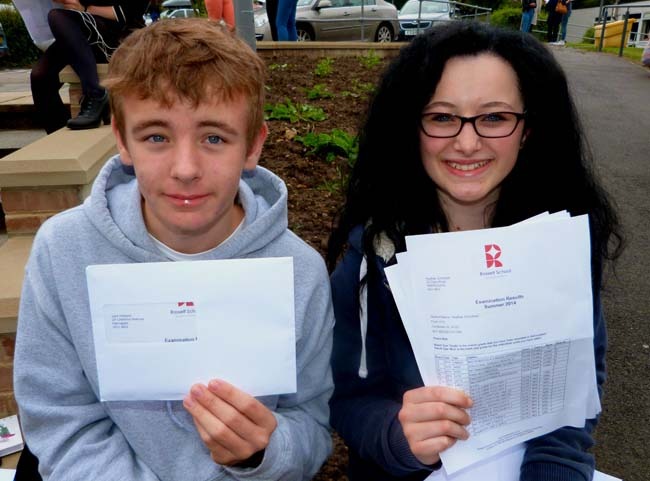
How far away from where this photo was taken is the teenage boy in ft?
4.34

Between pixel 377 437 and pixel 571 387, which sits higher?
pixel 571 387

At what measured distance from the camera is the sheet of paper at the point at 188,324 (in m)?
1.26

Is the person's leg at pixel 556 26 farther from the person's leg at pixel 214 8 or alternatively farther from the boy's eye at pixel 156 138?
the boy's eye at pixel 156 138

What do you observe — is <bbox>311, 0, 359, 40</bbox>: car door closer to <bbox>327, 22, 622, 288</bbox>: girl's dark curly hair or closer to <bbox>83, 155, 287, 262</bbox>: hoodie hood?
<bbox>327, 22, 622, 288</bbox>: girl's dark curly hair

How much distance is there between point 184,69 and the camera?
133cm

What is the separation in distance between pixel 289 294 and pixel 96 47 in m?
3.39

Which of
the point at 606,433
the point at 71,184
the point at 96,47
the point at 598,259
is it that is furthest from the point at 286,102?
Answer: the point at 598,259

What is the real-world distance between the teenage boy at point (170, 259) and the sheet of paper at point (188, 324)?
6 cm

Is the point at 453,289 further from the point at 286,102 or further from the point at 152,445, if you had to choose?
the point at 286,102

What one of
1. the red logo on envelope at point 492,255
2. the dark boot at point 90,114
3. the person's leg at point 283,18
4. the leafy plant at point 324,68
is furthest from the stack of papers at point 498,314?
the person's leg at point 283,18

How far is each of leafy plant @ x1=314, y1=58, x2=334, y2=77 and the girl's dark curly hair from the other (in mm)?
5364

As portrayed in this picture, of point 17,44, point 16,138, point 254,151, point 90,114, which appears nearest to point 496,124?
point 254,151

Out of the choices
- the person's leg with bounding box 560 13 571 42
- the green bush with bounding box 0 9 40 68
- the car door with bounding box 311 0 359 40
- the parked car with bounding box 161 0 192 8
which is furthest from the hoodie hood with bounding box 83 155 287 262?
the parked car with bounding box 161 0 192 8

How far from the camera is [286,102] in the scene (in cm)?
543
